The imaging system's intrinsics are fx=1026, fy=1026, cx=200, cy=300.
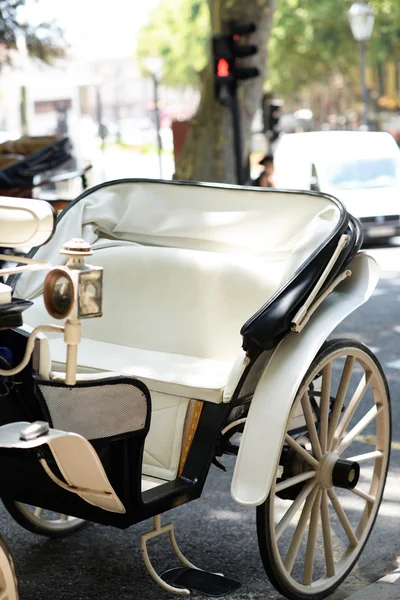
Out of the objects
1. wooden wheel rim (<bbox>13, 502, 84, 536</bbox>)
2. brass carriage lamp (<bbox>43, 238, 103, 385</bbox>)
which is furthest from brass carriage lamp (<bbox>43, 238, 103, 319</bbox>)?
wooden wheel rim (<bbox>13, 502, 84, 536</bbox>)

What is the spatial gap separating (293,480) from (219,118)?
11870 mm

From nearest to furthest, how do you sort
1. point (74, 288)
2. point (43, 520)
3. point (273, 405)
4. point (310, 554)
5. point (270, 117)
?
point (74, 288)
point (273, 405)
point (310, 554)
point (43, 520)
point (270, 117)

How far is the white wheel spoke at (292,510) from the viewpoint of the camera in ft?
11.4

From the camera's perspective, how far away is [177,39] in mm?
53719

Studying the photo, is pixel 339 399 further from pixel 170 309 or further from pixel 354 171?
pixel 354 171

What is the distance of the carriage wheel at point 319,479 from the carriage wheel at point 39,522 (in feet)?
3.19

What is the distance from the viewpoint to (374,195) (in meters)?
7.64

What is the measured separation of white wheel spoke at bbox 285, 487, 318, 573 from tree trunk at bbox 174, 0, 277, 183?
11.4 meters

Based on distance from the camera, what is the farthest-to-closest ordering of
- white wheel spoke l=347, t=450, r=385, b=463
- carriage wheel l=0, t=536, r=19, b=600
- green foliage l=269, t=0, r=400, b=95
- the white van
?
green foliage l=269, t=0, r=400, b=95 → the white van → white wheel spoke l=347, t=450, r=385, b=463 → carriage wheel l=0, t=536, r=19, b=600

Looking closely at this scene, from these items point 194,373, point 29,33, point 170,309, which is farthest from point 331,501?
point 29,33

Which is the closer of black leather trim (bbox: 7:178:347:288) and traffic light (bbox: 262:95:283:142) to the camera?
black leather trim (bbox: 7:178:347:288)

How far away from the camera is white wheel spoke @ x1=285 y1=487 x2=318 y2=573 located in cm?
359

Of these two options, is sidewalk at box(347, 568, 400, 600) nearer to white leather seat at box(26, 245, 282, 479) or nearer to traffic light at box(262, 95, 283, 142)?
white leather seat at box(26, 245, 282, 479)

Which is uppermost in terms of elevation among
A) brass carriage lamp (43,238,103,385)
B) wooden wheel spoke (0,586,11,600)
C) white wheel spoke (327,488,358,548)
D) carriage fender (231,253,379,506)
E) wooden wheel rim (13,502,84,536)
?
brass carriage lamp (43,238,103,385)
